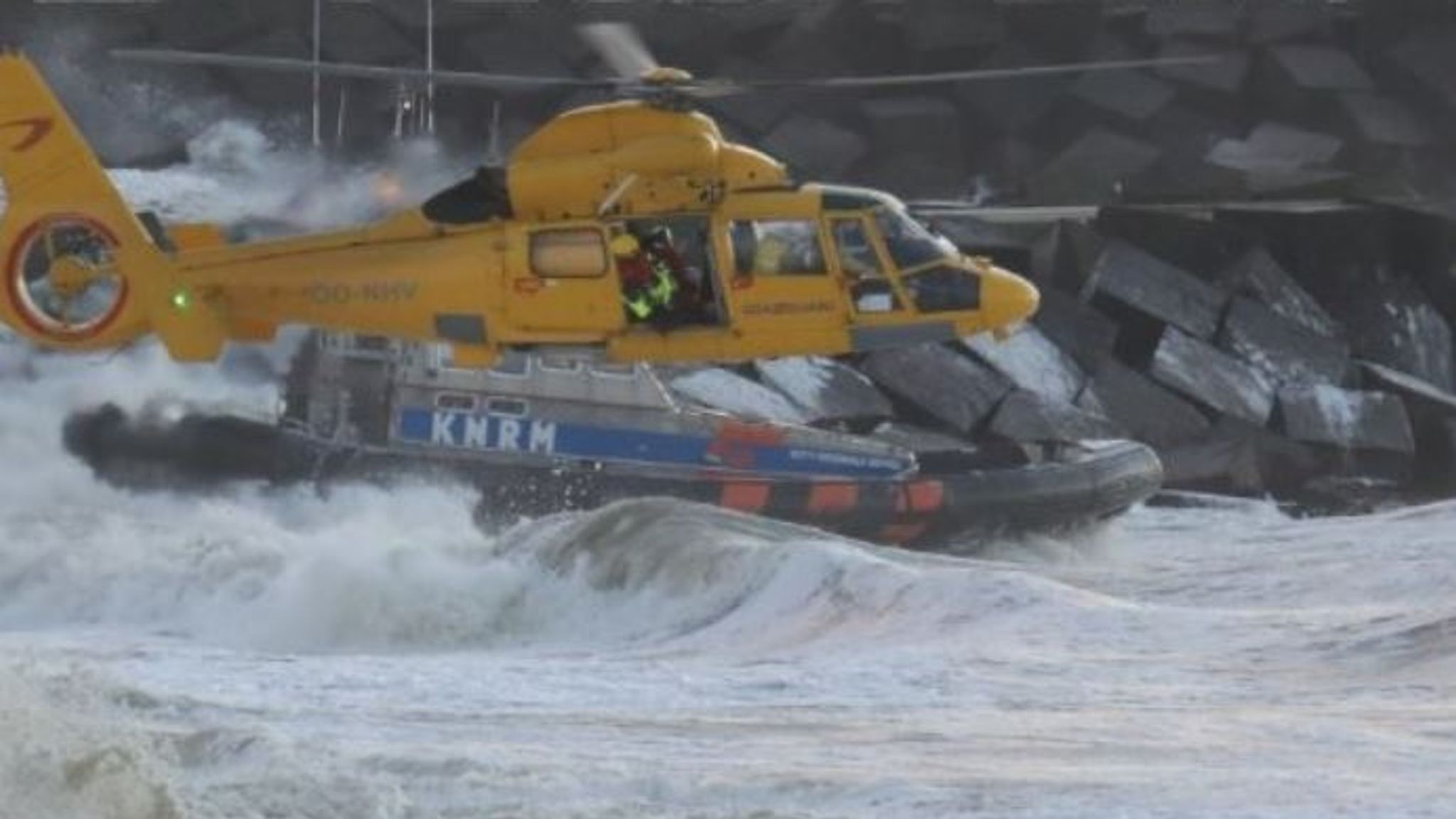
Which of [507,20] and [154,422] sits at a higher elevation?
[507,20]

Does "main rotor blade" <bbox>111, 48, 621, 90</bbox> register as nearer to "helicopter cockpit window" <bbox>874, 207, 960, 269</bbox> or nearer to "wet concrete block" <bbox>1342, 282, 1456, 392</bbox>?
"helicopter cockpit window" <bbox>874, 207, 960, 269</bbox>

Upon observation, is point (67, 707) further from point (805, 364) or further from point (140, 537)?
→ point (805, 364)

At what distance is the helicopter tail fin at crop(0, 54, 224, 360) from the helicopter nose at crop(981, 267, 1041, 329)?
3882 millimetres

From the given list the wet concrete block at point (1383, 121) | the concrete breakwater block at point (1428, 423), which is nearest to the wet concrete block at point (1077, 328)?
the concrete breakwater block at point (1428, 423)

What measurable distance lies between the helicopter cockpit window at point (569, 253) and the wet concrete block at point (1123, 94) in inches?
529

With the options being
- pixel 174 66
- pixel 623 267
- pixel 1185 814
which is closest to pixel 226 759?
pixel 1185 814

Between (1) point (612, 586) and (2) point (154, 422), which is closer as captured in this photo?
(1) point (612, 586)

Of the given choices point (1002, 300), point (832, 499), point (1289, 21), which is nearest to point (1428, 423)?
point (1289, 21)

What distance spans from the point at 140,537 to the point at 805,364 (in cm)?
588

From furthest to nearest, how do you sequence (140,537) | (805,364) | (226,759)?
(805,364), (140,537), (226,759)

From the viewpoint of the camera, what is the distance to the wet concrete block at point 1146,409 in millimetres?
24516

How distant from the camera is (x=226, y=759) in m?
10.4

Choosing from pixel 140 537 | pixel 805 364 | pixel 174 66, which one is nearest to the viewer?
pixel 140 537

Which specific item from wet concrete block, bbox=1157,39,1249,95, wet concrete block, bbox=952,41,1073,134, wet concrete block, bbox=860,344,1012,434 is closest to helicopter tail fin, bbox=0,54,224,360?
wet concrete block, bbox=860,344,1012,434
